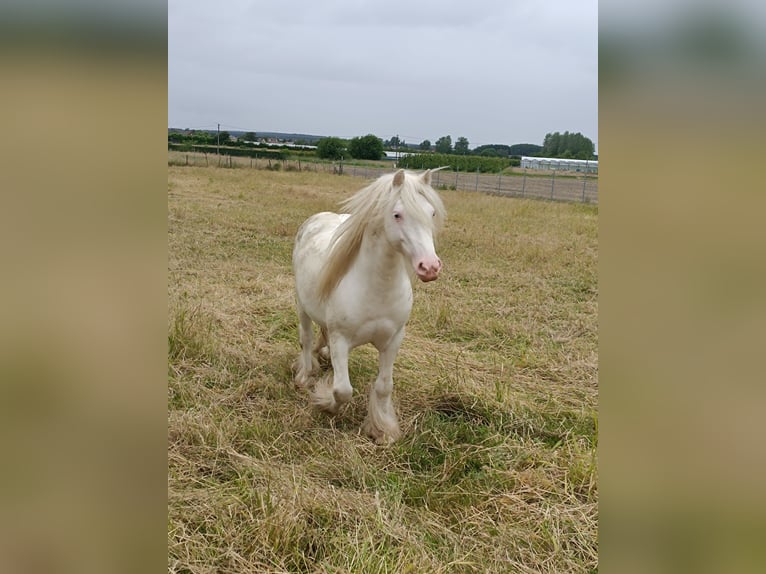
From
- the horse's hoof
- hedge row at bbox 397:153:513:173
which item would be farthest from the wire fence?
the horse's hoof

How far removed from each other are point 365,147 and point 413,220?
20913 mm

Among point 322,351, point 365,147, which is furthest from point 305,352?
point 365,147

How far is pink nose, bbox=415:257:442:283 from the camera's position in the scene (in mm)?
2596

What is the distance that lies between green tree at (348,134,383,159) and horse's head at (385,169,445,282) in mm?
17570

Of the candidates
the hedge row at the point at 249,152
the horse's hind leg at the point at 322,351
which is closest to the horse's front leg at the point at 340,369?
the horse's hind leg at the point at 322,351

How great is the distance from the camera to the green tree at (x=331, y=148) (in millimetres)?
27469

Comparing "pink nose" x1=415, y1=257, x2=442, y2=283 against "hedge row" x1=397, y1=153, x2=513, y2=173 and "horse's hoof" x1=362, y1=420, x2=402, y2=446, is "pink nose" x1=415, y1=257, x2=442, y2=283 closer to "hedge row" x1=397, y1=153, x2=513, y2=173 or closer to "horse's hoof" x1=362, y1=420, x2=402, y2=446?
"horse's hoof" x1=362, y1=420, x2=402, y2=446

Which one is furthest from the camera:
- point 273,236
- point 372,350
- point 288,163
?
point 288,163

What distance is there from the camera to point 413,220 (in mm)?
2748
